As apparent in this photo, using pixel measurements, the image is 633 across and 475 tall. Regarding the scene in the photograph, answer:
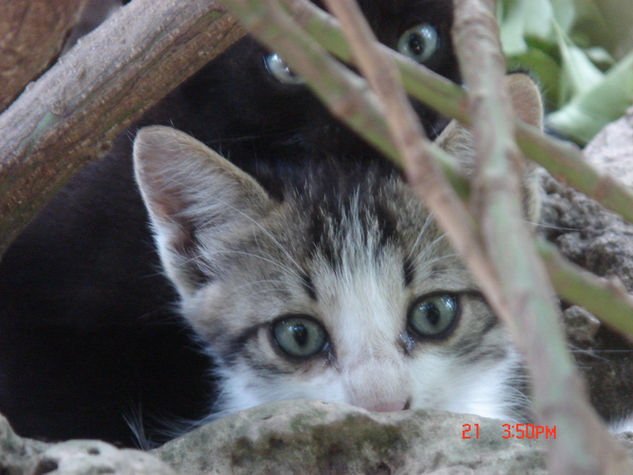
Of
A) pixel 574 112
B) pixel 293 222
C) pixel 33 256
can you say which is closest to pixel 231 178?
pixel 293 222

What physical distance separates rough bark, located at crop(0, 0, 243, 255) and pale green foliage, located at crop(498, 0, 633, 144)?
1.63m

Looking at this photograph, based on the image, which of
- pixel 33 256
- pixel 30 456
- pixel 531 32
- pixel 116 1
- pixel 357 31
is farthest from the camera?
pixel 531 32

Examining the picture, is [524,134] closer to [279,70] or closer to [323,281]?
[323,281]

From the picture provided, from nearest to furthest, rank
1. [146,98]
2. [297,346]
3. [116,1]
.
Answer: [146,98] → [297,346] → [116,1]

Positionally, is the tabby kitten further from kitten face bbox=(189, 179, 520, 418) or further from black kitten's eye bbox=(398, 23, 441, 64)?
black kitten's eye bbox=(398, 23, 441, 64)

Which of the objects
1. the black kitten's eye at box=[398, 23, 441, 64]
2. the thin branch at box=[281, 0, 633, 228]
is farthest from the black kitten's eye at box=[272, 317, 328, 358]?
the thin branch at box=[281, 0, 633, 228]

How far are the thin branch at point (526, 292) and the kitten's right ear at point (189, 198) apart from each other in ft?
3.64

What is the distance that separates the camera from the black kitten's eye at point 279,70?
2.03 m

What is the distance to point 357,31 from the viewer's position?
2.14ft

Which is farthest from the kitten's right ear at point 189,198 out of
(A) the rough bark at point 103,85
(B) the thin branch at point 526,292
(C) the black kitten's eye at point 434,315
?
(B) the thin branch at point 526,292

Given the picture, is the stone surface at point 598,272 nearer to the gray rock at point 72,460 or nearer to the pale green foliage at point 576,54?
the pale green foliage at point 576,54

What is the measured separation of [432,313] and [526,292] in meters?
1.23

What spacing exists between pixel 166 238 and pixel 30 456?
79cm

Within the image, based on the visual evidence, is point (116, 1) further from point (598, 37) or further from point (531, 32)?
point (598, 37)
